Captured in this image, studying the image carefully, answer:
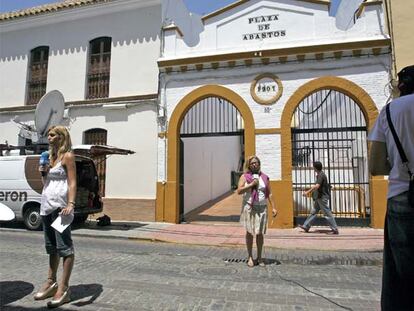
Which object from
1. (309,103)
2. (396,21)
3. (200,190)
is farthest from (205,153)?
(396,21)

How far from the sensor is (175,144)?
40.7 ft

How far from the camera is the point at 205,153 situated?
17.1 m

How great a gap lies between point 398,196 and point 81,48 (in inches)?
559

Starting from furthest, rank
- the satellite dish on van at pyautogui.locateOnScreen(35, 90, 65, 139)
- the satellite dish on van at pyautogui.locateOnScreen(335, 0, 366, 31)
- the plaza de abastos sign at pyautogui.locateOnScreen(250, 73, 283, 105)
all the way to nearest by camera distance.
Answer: the satellite dish on van at pyautogui.locateOnScreen(335, 0, 366, 31)
the satellite dish on van at pyautogui.locateOnScreen(35, 90, 65, 139)
the plaza de abastos sign at pyautogui.locateOnScreen(250, 73, 283, 105)

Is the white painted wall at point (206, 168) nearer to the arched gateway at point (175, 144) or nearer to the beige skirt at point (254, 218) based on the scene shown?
the arched gateway at point (175, 144)

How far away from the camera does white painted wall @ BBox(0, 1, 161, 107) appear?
13508 millimetres

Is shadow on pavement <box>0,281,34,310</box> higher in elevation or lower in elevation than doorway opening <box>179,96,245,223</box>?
lower

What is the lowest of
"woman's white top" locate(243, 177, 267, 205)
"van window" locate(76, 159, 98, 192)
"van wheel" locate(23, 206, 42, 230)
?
"van wheel" locate(23, 206, 42, 230)

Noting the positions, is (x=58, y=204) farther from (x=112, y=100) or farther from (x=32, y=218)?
(x=112, y=100)

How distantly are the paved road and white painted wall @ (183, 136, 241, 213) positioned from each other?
687cm

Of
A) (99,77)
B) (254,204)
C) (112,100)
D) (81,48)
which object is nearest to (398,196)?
(254,204)

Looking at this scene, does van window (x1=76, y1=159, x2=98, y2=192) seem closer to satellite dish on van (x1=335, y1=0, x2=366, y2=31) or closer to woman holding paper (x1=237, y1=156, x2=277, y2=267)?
woman holding paper (x1=237, y1=156, x2=277, y2=267)

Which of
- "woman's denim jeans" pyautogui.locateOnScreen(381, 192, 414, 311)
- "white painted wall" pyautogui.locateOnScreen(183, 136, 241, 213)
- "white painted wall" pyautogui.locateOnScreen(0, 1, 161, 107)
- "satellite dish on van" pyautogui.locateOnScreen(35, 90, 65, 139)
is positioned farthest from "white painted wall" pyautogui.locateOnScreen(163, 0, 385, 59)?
"woman's denim jeans" pyautogui.locateOnScreen(381, 192, 414, 311)

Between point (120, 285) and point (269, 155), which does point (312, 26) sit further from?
point (120, 285)
